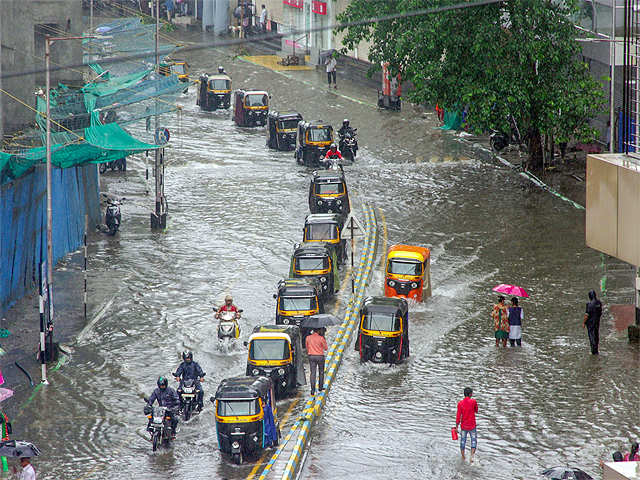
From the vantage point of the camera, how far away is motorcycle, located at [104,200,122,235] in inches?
1734

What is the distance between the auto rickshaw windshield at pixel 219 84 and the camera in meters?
68.1

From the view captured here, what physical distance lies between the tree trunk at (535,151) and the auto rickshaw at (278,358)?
82.1 ft

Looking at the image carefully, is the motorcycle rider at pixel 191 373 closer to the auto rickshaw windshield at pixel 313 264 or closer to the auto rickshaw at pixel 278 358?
the auto rickshaw at pixel 278 358

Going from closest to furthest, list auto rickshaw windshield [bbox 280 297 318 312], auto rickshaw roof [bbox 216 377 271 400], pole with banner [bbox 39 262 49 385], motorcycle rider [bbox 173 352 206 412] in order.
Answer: auto rickshaw roof [bbox 216 377 271 400], motorcycle rider [bbox 173 352 206 412], pole with banner [bbox 39 262 49 385], auto rickshaw windshield [bbox 280 297 318 312]

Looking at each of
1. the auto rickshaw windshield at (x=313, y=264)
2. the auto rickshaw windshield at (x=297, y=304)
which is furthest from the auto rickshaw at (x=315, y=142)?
the auto rickshaw windshield at (x=297, y=304)

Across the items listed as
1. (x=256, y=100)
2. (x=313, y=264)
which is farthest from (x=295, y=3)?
(x=313, y=264)

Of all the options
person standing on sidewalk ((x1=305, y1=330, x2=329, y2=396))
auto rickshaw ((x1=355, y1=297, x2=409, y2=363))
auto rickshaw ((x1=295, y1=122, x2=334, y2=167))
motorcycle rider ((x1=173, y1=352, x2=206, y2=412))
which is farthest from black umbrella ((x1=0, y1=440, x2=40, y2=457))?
auto rickshaw ((x1=295, y1=122, x2=334, y2=167))

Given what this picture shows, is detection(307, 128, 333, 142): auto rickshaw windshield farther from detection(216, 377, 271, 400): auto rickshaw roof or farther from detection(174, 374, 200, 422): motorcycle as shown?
detection(216, 377, 271, 400): auto rickshaw roof

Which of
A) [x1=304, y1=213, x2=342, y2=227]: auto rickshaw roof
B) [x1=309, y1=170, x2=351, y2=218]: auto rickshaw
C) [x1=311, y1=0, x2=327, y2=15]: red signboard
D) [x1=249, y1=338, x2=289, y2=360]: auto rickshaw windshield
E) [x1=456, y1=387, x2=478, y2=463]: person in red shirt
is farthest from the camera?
[x1=311, y1=0, x2=327, y2=15]: red signboard

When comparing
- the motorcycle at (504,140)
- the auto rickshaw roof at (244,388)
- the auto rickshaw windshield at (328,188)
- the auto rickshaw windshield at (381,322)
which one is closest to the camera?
the auto rickshaw roof at (244,388)

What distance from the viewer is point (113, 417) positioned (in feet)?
90.8

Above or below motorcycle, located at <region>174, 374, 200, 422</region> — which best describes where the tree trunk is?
above

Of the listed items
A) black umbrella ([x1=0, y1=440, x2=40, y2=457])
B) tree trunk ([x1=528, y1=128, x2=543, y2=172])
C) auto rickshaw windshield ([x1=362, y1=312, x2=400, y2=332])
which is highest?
tree trunk ([x1=528, y1=128, x2=543, y2=172])

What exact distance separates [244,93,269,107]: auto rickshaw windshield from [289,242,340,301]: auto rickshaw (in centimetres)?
2840
